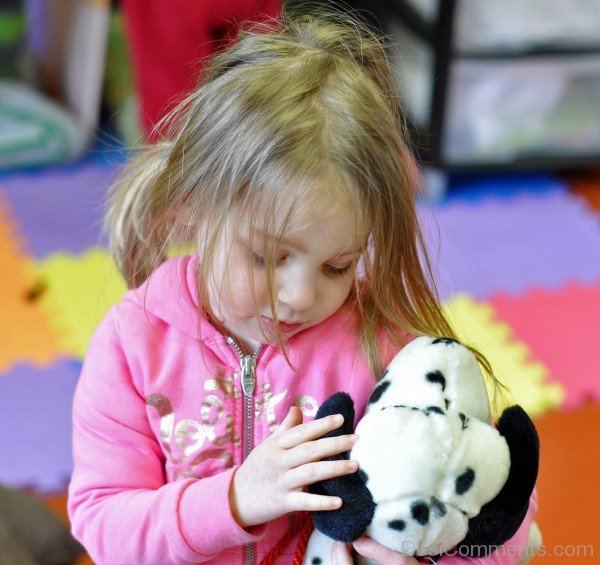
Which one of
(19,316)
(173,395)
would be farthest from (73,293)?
(173,395)

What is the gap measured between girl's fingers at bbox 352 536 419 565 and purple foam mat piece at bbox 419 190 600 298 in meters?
1.07

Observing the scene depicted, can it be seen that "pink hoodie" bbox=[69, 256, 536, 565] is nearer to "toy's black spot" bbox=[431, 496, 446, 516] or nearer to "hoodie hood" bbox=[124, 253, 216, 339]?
"hoodie hood" bbox=[124, 253, 216, 339]

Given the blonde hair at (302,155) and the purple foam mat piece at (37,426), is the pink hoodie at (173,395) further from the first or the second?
the purple foam mat piece at (37,426)

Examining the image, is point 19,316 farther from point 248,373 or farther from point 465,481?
point 465,481

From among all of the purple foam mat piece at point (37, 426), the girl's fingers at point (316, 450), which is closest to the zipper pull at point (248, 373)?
the girl's fingers at point (316, 450)

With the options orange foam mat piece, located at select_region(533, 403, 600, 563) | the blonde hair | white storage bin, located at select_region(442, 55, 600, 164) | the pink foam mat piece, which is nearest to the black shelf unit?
white storage bin, located at select_region(442, 55, 600, 164)

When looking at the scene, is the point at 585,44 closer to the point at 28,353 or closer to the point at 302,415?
the point at 28,353

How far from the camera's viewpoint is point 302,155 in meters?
0.69

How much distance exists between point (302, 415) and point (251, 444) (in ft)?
0.20

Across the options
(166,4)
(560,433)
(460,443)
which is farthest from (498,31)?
(460,443)

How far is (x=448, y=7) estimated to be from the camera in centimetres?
195

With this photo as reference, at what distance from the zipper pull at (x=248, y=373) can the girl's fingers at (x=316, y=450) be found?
0.33 feet

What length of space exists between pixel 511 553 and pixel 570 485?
2.30 feet

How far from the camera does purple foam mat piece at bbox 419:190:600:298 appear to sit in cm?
190
